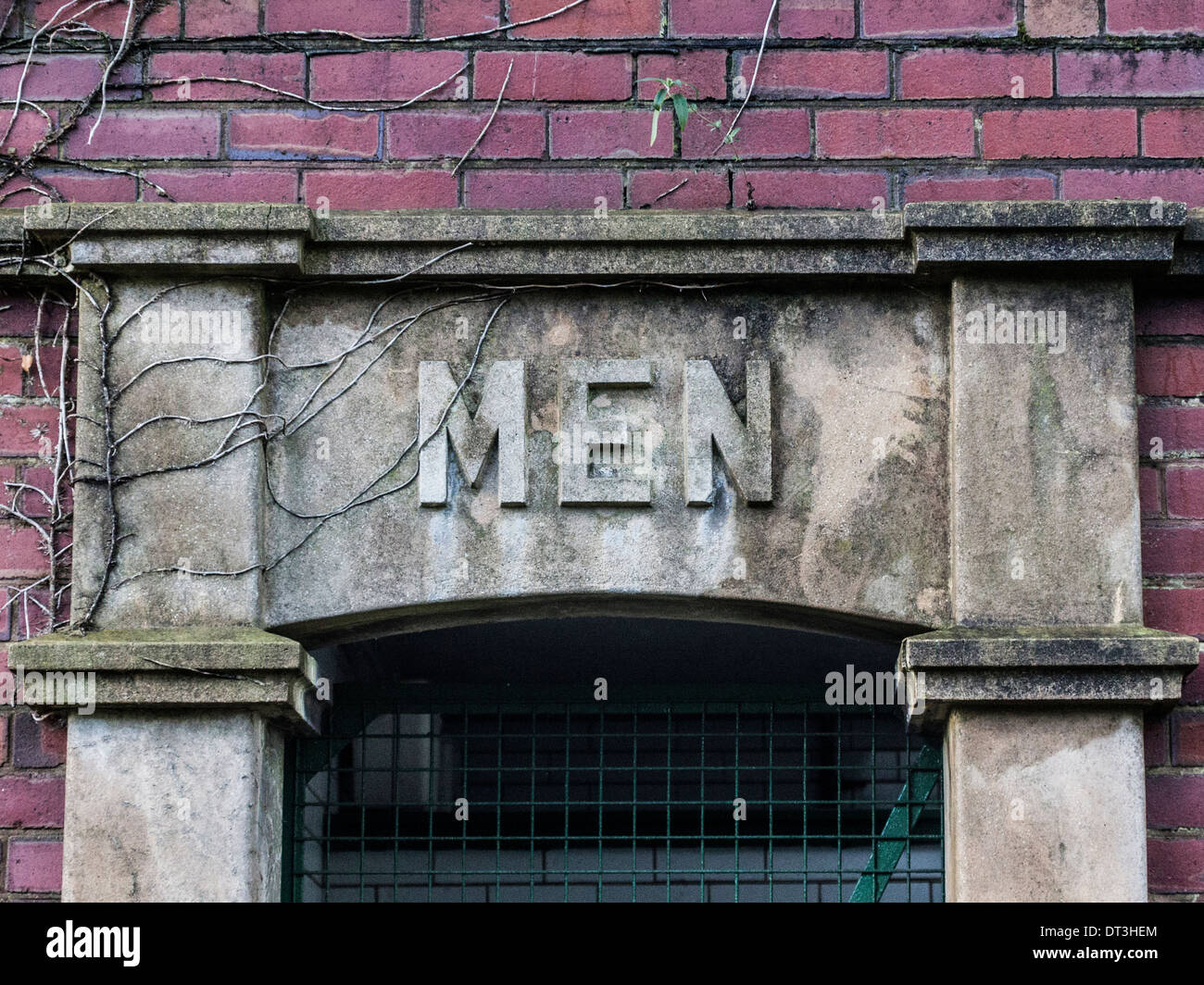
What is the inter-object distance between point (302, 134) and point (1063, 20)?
5.41ft

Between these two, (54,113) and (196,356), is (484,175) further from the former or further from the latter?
(54,113)

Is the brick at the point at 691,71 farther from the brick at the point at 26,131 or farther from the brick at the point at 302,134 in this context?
the brick at the point at 26,131

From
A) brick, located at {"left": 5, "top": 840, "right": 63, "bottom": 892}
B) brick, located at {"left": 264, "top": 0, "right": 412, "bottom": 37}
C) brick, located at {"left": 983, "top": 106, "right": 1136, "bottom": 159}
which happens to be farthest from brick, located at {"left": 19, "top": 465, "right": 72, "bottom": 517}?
brick, located at {"left": 983, "top": 106, "right": 1136, "bottom": 159}

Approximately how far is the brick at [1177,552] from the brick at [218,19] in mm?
2191

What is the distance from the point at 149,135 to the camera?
3176 mm

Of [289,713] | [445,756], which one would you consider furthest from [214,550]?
[445,756]

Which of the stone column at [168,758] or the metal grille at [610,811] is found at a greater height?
the stone column at [168,758]

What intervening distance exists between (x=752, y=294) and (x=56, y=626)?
1.58 meters

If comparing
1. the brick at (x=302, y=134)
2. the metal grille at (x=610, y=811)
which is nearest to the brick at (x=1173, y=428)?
the brick at (x=302, y=134)

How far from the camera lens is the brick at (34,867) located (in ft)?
9.73

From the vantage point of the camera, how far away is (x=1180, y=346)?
310 cm

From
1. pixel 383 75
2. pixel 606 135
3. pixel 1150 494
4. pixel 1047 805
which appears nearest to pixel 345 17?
pixel 383 75

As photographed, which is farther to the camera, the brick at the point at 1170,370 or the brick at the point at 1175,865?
the brick at the point at 1170,370

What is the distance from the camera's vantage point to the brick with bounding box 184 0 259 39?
10.5 ft
